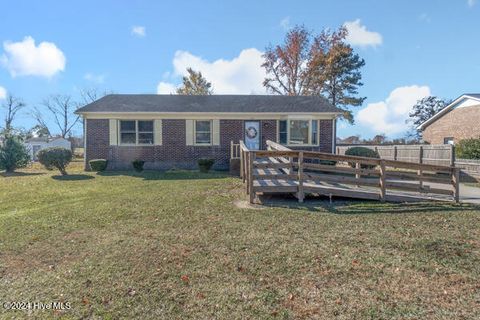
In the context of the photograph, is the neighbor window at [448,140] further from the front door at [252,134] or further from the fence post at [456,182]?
the fence post at [456,182]

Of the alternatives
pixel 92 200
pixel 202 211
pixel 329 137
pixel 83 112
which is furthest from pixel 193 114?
pixel 202 211

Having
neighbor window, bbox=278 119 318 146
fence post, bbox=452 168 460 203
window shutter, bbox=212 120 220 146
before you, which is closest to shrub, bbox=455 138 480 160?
neighbor window, bbox=278 119 318 146

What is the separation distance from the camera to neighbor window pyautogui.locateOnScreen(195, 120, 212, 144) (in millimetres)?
15812

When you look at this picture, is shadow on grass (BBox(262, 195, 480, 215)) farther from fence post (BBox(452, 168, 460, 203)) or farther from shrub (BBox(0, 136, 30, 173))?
shrub (BBox(0, 136, 30, 173))

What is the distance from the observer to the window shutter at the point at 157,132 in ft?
51.1

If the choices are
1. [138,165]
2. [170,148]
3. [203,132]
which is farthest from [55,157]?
[203,132]

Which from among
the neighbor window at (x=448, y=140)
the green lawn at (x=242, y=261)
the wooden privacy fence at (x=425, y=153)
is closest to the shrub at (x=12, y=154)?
the green lawn at (x=242, y=261)

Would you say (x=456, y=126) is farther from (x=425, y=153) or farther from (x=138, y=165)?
(x=138, y=165)

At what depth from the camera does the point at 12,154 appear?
15.9 meters

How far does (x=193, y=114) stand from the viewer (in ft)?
50.9

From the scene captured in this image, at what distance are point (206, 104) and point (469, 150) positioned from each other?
1371cm

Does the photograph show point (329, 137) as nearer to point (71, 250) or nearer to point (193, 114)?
point (193, 114)

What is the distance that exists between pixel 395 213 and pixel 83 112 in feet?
47.1

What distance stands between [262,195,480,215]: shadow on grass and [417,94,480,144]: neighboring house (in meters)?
15.2
